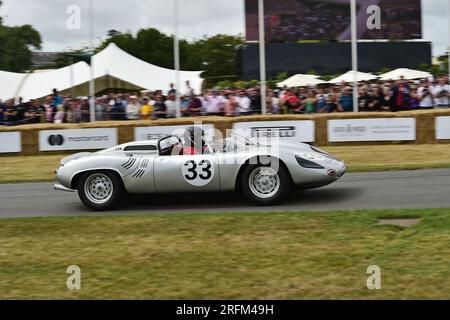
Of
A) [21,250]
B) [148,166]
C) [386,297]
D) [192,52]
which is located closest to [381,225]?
[386,297]

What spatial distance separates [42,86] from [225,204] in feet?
96.7

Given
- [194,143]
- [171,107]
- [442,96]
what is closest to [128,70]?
[171,107]

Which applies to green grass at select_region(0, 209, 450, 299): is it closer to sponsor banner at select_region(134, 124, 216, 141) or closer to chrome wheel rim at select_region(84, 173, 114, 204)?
chrome wheel rim at select_region(84, 173, 114, 204)

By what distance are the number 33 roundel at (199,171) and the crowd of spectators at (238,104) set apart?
32.4 ft

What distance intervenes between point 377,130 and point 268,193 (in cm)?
843

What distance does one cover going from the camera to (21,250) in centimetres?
723

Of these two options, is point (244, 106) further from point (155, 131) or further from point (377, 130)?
point (377, 130)

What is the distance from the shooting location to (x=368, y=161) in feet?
46.4

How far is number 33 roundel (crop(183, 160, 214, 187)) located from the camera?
9016mm

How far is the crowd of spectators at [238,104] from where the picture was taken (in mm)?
18422

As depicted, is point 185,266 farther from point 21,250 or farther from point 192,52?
point 192,52

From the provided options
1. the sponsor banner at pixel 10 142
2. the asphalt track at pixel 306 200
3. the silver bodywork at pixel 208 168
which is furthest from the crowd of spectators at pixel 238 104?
the silver bodywork at pixel 208 168

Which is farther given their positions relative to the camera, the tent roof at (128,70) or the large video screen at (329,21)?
the large video screen at (329,21)

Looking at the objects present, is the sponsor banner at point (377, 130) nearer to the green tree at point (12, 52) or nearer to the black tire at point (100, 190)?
the black tire at point (100, 190)
